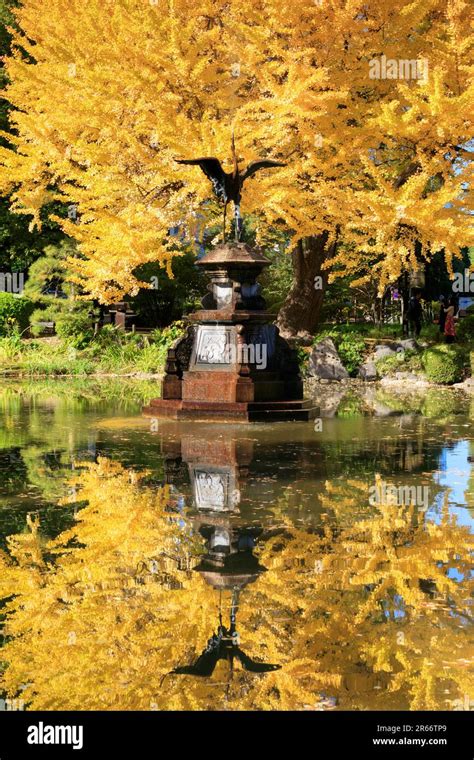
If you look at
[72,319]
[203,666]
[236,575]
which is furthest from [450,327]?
[203,666]

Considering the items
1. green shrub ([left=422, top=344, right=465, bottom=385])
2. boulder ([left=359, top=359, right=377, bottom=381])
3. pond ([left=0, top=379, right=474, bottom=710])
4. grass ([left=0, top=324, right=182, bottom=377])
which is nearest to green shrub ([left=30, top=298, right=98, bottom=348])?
grass ([left=0, top=324, right=182, bottom=377])

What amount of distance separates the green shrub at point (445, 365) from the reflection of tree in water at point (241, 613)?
47.4 ft

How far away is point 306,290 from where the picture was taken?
26609 mm

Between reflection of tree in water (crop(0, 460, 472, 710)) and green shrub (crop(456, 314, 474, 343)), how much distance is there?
1619 centimetres

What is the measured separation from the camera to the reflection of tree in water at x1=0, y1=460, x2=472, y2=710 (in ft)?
16.4

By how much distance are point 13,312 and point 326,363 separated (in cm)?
1038

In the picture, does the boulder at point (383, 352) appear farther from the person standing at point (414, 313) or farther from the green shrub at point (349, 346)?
the person standing at point (414, 313)

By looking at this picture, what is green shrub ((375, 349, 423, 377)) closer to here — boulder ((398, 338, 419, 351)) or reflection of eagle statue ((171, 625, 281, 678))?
boulder ((398, 338, 419, 351))

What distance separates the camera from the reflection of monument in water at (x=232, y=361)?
1625 cm

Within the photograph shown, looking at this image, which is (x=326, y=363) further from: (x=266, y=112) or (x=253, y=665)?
(x=253, y=665)

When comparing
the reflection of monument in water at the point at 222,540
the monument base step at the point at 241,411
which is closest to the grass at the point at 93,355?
the monument base step at the point at 241,411

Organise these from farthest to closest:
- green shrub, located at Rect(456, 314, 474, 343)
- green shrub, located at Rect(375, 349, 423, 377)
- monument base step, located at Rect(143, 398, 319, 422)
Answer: green shrub, located at Rect(456, 314, 474, 343) < green shrub, located at Rect(375, 349, 423, 377) < monument base step, located at Rect(143, 398, 319, 422)

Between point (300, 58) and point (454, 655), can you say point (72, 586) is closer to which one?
point (454, 655)

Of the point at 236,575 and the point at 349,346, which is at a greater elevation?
the point at 349,346
